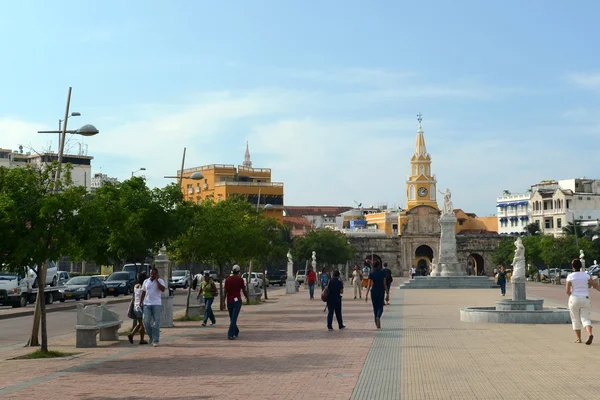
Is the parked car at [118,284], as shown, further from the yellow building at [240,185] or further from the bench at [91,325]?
the yellow building at [240,185]

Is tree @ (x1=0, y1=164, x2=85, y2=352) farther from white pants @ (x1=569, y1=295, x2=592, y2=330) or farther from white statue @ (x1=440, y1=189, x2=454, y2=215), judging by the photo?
white statue @ (x1=440, y1=189, x2=454, y2=215)

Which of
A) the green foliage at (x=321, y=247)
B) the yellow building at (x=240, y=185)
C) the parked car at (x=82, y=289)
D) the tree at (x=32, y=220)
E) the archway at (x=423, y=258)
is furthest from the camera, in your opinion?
the archway at (x=423, y=258)

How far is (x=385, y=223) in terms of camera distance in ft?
411

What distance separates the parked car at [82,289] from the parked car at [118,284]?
80cm

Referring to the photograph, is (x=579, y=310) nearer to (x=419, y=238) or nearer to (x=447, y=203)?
(x=447, y=203)

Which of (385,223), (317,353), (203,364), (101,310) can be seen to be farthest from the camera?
(385,223)

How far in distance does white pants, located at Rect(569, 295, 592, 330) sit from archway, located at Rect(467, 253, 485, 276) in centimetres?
10454

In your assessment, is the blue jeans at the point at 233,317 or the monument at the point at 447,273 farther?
the monument at the point at 447,273

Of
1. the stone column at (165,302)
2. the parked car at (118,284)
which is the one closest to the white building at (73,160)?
the parked car at (118,284)

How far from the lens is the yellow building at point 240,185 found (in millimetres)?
104312

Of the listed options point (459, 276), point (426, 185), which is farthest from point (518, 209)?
point (459, 276)

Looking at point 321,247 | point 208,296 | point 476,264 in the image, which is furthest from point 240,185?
point 208,296

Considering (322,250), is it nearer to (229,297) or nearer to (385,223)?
(385,223)

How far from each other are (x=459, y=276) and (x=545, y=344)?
167 feet
